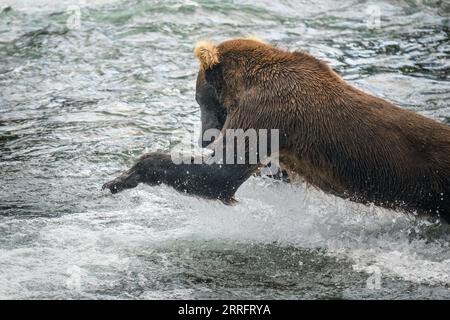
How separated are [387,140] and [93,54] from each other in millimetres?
6784

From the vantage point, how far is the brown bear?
21.7 ft

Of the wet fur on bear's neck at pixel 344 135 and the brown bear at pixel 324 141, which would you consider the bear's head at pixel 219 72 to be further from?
the wet fur on bear's neck at pixel 344 135

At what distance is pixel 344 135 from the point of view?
264 inches

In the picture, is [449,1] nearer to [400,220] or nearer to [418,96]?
[418,96]

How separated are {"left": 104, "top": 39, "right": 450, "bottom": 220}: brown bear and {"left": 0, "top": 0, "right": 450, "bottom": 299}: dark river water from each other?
1.12ft

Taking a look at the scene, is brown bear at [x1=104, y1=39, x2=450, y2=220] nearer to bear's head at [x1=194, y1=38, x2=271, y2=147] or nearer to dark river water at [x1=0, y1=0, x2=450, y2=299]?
bear's head at [x1=194, y1=38, x2=271, y2=147]

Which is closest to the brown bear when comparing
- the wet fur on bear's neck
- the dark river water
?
the wet fur on bear's neck

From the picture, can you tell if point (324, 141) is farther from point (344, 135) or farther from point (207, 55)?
point (207, 55)

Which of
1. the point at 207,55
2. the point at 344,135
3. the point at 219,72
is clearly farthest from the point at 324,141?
the point at 207,55

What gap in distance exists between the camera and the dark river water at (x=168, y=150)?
630 cm

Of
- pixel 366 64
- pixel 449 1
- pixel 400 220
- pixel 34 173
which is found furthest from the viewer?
pixel 449 1

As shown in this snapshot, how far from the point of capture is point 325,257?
265 inches
